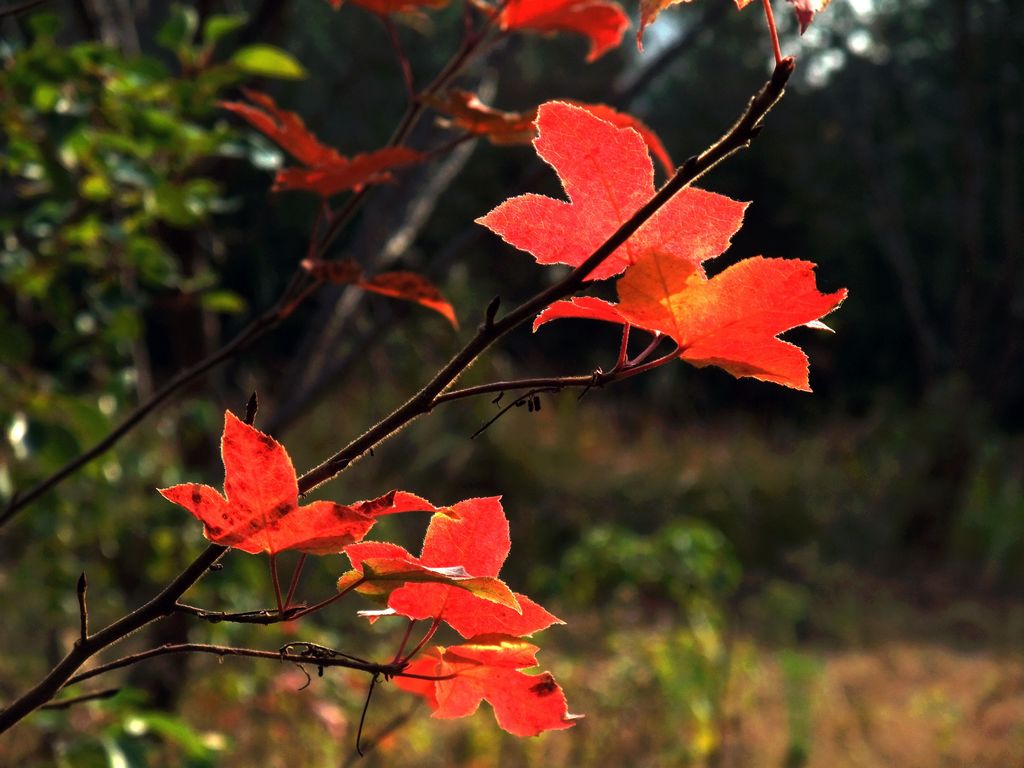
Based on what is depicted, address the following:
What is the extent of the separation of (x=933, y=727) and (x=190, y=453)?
206 centimetres

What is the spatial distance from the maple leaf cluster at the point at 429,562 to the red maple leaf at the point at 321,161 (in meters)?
0.23

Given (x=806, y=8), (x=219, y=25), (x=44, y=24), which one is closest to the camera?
(x=806, y=8)

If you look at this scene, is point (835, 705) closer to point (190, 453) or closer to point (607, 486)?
point (190, 453)

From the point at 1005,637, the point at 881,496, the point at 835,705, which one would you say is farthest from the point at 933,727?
the point at 881,496

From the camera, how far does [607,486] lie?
222 inches

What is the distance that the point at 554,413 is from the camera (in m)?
6.45

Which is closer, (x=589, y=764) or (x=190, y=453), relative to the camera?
(x=190, y=453)

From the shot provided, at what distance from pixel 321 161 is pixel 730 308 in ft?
1.12

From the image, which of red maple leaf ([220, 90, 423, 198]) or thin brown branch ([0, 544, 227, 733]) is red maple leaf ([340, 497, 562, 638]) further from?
red maple leaf ([220, 90, 423, 198])

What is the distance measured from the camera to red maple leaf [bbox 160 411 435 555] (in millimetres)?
345

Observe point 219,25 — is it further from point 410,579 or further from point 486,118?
point 410,579

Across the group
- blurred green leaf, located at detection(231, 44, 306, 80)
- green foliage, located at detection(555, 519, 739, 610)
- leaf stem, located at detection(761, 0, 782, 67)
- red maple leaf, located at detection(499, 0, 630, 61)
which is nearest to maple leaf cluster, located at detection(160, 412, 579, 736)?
leaf stem, located at detection(761, 0, 782, 67)

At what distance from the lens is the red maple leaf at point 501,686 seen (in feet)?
1.28

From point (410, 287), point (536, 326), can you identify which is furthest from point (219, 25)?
point (536, 326)
